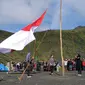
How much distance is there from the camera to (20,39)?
2247 cm

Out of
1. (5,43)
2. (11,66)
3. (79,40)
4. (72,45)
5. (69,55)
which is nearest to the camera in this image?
(5,43)

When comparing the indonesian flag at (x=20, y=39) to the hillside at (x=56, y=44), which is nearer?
the indonesian flag at (x=20, y=39)

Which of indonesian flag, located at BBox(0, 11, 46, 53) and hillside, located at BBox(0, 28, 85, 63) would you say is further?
hillside, located at BBox(0, 28, 85, 63)

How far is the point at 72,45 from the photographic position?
438 feet

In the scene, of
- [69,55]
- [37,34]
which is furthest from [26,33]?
[37,34]

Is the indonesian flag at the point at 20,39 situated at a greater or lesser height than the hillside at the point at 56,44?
lesser

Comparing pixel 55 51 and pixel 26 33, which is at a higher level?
pixel 55 51

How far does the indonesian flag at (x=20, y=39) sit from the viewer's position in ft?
71.5

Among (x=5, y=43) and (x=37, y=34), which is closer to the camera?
(x=5, y=43)

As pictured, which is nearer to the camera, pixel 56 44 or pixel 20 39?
pixel 20 39

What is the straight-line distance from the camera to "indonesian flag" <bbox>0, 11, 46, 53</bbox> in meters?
21.8

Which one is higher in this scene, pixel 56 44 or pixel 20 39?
pixel 56 44

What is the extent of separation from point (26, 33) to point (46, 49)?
4430 inches

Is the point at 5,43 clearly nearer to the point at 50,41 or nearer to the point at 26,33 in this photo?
the point at 26,33
